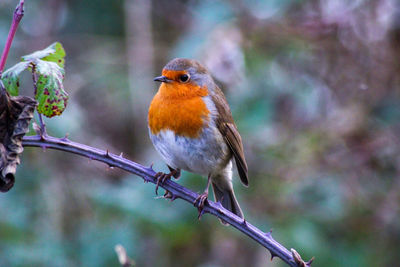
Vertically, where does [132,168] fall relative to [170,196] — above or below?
above

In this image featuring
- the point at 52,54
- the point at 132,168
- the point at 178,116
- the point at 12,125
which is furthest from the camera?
the point at 178,116

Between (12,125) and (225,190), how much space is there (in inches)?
83.3

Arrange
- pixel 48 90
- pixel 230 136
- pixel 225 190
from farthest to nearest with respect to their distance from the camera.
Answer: pixel 225 190
pixel 230 136
pixel 48 90

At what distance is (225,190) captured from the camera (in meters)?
3.65

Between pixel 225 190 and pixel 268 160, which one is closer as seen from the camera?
pixel 225 190

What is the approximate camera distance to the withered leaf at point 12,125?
168cm

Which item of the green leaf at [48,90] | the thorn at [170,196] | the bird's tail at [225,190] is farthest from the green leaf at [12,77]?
the bird's tail at [225,190]

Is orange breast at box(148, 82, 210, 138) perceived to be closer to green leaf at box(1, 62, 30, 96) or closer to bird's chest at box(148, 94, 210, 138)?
bird's chest at box(148, 94, 210, 138)

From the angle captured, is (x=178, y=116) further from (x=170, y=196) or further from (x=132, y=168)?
(x=132, y=168)

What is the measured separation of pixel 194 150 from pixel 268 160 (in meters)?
1.25

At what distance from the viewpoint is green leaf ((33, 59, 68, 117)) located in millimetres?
1840

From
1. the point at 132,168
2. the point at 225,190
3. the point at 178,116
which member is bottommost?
the point at 225,190

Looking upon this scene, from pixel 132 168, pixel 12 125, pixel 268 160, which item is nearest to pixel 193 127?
pixel 132 168

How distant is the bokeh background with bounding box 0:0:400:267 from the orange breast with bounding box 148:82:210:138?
1.81 ft
